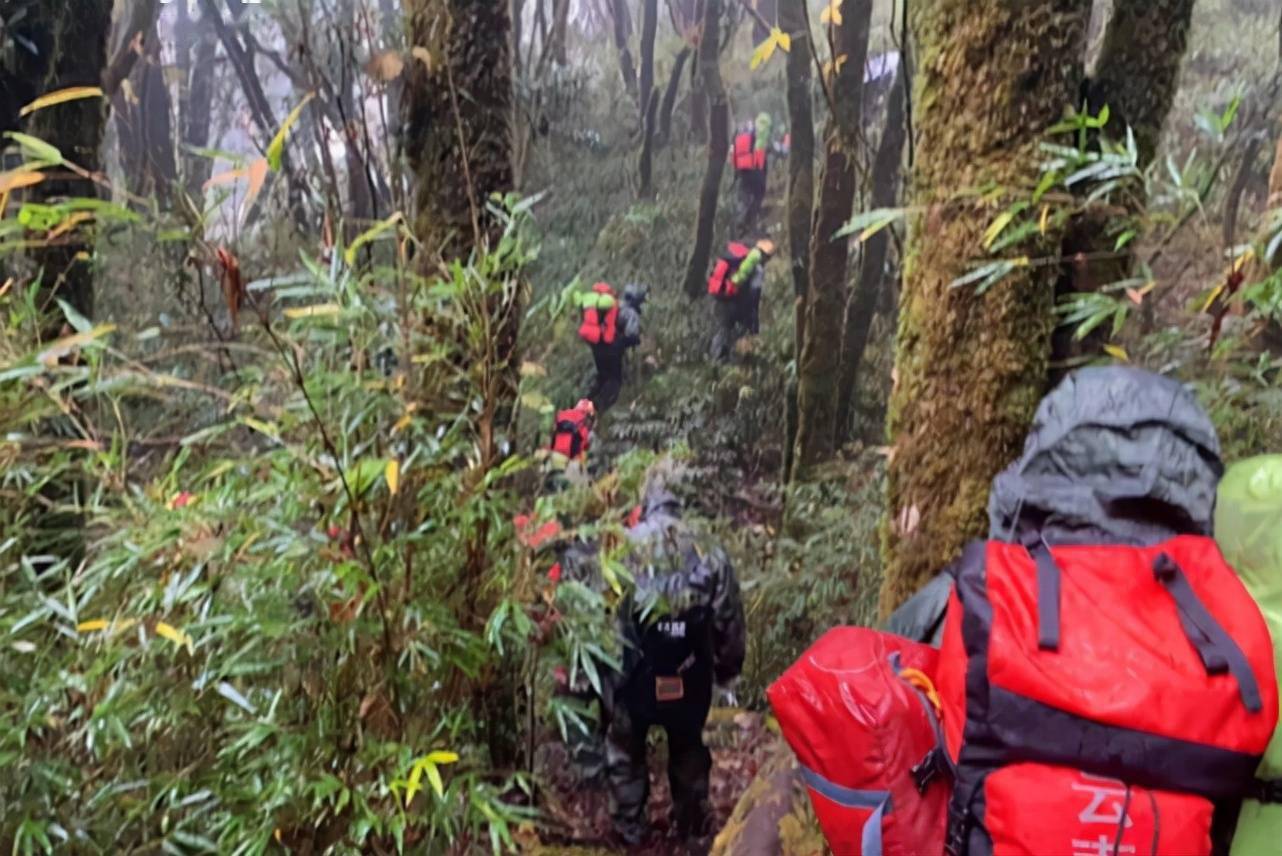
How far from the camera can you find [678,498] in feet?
9.86

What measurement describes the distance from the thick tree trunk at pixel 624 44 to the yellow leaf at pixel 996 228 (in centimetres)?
221

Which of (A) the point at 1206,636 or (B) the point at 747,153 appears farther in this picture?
(B) the point at 747,153

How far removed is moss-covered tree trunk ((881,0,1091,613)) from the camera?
5.96 feet

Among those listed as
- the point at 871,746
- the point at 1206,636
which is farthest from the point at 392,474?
the point at 1206,636

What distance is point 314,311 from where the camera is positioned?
A: 1461 mm

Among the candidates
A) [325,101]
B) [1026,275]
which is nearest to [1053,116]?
[1026,275]

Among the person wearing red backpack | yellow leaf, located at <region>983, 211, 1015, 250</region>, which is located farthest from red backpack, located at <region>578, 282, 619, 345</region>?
the person wearing red backpack

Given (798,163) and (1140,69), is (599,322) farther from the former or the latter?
(1140,69)

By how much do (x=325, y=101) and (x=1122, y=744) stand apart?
3535mm

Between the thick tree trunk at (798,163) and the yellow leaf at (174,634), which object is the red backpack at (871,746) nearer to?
the yellow leaf at (174,634)

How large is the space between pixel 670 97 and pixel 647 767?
2.73 metres

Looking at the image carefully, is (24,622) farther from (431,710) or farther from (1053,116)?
(1053,116)

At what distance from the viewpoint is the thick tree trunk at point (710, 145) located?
346 centimetres

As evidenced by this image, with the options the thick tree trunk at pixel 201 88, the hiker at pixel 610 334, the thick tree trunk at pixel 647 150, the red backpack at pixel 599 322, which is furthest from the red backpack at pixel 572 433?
the thick tree trunk at pixel 201 88
